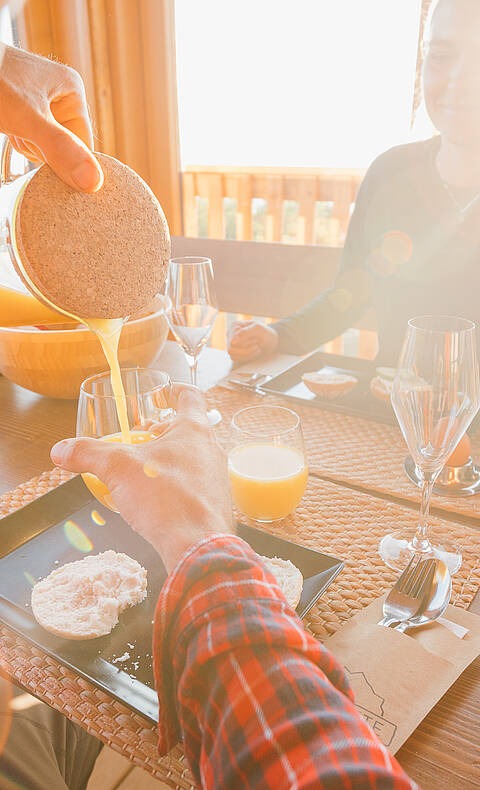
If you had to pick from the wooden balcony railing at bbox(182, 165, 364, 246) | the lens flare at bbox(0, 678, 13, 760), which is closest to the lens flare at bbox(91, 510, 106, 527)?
the lens flare at bbox(0, 678, 13, 760)

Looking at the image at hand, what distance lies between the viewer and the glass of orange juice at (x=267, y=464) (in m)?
0.81

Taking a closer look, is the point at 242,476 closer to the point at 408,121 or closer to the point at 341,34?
the point at 408,121

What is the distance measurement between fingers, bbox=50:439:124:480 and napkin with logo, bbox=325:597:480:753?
0.91ft

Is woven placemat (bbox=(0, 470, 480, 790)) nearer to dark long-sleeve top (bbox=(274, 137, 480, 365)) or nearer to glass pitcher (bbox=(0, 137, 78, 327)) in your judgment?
glass pitcher (bbox=(0, 137, 78, 327))

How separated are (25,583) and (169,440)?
26cm

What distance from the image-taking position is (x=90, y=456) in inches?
22.3

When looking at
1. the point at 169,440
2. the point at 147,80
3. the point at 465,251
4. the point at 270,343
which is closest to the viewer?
the point at 169,440

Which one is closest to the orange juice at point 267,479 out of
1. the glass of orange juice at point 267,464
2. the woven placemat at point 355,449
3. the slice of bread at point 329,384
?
the glass of orange juice at point 267,464

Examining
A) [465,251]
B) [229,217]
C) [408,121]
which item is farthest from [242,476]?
[229,217]

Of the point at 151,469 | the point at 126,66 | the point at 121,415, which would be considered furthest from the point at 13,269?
the point at 126,66

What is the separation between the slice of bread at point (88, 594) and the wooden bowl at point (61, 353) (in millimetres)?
482

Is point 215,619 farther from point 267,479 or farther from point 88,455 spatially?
point 267,479

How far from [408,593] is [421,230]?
138 centimetres

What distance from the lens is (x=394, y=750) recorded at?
0.48 metres
